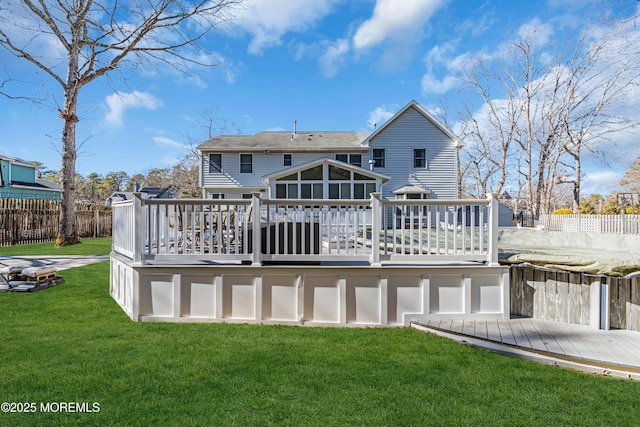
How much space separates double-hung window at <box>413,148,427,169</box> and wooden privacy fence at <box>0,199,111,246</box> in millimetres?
17087

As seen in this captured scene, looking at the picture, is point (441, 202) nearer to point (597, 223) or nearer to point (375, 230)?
point (375, 230)

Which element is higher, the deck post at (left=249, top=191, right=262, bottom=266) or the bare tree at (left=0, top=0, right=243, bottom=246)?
the bare tree at (left=0, top=0, right=243, bottom=246)

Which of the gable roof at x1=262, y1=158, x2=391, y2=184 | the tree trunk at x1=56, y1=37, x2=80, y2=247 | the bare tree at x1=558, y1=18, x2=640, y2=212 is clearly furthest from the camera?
the bare tree at x1=558, y1=18, x2=640, y2=212

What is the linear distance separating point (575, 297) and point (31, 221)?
56.2 ft

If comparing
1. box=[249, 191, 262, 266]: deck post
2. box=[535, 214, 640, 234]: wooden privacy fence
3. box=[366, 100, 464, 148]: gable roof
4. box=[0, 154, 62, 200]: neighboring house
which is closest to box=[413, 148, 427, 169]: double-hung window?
box=[366, 100, 464, 148]: gable roof

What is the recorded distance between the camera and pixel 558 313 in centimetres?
396

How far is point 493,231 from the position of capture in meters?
4.07

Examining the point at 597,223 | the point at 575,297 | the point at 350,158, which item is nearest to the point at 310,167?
the point at 350,158

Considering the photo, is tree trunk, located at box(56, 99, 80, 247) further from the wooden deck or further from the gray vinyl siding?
the gray vinyl siding

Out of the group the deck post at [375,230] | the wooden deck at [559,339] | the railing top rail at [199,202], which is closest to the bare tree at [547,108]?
the wooden deck at [559,339]

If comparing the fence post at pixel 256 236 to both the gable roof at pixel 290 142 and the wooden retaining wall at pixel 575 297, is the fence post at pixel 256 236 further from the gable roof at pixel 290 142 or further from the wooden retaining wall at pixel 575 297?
the gable roof at pixel 290 142

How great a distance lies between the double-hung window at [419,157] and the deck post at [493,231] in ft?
47.6

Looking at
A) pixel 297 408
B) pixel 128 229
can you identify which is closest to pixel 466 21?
pixel 128 229

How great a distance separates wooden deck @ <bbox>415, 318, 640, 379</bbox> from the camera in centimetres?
293
